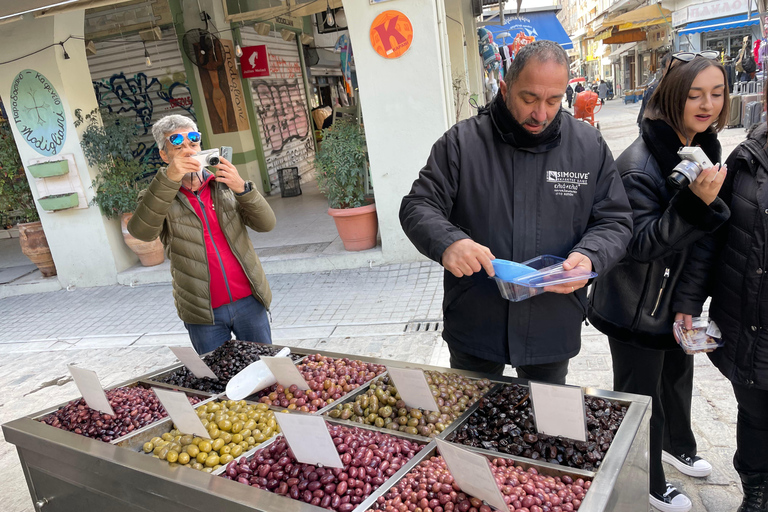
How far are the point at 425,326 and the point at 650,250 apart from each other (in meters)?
3.03

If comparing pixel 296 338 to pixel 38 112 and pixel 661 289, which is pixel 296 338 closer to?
pixel 661 289

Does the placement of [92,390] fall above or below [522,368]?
above

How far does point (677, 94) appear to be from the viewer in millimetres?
2258

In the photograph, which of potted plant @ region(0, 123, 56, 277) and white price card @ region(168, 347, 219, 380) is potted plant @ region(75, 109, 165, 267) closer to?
potted plant @ region(0, 123, 56, 277)

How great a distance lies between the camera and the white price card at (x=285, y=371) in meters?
2.39

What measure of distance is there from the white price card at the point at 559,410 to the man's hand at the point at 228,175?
183 cm

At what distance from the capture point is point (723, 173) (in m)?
2.00

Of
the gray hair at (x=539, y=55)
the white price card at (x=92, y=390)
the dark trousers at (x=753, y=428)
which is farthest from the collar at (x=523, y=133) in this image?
the white price card at (x=92, y=390)

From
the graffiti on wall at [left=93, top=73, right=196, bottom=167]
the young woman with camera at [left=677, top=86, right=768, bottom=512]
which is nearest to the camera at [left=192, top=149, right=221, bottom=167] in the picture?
the young woman with camera at [left=677, top=86, right=768, bottom=512]

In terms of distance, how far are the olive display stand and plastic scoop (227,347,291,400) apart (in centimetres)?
9

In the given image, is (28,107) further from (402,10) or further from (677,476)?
(677,476)

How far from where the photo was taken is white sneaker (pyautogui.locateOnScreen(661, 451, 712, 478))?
110 inches

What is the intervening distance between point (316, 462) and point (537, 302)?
1.07m

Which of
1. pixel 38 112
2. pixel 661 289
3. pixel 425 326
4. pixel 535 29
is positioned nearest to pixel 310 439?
pixel 661 289
